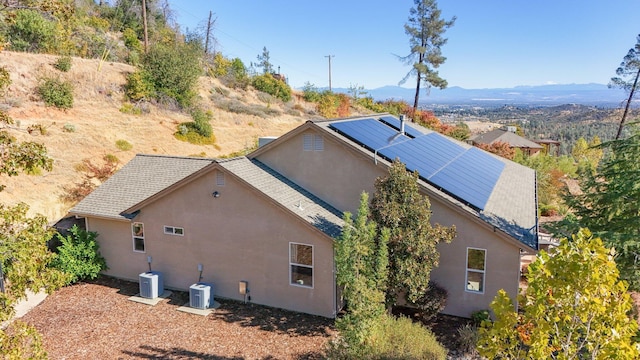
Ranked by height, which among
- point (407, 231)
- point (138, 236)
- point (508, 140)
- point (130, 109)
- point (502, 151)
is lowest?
point (138, 236)

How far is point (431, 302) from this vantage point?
41.4 feet

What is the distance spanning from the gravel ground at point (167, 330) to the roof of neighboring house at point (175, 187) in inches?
122

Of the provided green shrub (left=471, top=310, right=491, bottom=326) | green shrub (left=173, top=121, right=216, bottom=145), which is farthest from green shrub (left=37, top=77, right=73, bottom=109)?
green shrub (left=471, top=310, right=491, bottom=326)

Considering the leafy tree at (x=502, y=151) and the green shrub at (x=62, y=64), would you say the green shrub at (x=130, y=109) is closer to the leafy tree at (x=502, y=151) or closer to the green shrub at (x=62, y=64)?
the green shrub at (x=62, y=64)

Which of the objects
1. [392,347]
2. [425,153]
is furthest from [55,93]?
[392,347]

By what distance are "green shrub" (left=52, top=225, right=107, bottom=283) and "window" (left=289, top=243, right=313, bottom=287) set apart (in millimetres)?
8059

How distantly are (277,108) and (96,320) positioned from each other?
38.4 m

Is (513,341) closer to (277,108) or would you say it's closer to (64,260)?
(64,260)

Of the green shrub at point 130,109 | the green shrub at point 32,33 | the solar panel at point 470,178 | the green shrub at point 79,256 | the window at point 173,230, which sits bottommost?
the green shrub at point 79,256

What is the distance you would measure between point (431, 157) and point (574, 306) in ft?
37.7

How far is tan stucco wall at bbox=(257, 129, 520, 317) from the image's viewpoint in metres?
12.6

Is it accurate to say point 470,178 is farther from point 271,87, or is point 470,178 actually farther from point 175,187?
point 271,87

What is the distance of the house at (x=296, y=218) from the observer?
1295 centimetres

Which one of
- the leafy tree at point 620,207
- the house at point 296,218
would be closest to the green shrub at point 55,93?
the house at point 296,218
